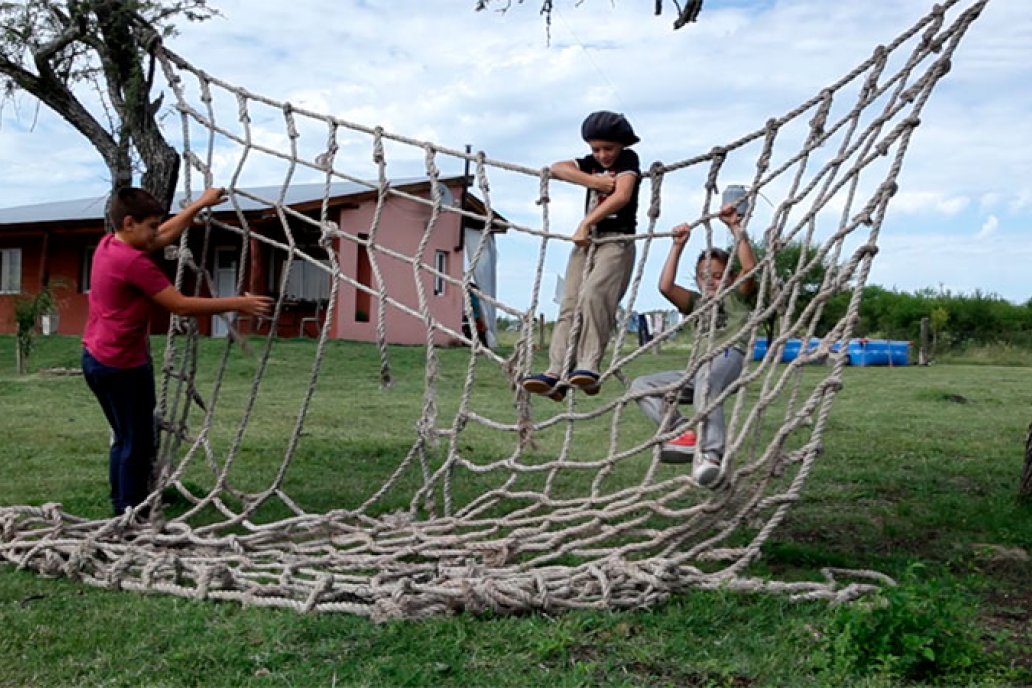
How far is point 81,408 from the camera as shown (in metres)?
9.27

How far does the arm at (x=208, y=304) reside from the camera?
13.4 feet

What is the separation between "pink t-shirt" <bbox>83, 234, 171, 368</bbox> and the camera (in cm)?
426

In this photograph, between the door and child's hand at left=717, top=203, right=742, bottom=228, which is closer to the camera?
child's hand at left=717, top=203, right=742, bottom=228

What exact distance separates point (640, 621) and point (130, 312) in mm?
2338

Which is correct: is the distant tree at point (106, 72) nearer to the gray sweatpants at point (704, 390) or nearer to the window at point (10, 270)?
the gray sweatpants at point (704, 390)

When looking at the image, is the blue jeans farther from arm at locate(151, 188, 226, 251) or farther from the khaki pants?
the khaki pants

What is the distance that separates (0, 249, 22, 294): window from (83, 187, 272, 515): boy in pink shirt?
17137 millimetres

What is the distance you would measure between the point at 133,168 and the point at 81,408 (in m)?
4.29

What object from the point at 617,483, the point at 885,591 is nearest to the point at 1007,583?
the point at 885,591

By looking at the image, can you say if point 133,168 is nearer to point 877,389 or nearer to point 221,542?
point 221,542

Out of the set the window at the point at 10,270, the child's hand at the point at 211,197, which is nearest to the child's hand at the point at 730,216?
the child's hand at the point at 211,197

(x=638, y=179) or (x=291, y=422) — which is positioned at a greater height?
(x=638, y=179)

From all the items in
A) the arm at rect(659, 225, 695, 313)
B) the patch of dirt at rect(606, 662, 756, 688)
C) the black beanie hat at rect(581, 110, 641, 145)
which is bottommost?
the patch of dirt at rect(606, 662, 756, 688)

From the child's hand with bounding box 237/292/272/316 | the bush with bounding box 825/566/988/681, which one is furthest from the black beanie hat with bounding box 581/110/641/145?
the bush with bounding box 825/566/988/681
